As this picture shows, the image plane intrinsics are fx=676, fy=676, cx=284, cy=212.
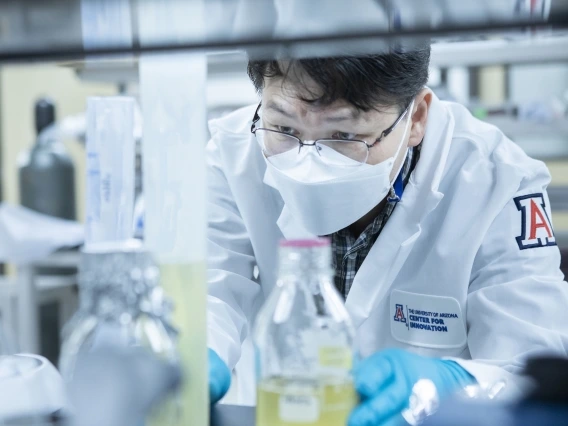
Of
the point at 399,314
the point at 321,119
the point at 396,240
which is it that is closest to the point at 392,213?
the point at 396,240

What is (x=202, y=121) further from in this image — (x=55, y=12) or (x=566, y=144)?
(x=566, y=144)

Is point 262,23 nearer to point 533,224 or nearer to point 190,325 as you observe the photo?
point 190,325

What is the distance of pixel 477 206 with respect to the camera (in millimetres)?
1322

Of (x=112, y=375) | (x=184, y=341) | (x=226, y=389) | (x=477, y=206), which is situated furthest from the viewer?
(x=477, y=206)

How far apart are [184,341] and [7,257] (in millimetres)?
2635

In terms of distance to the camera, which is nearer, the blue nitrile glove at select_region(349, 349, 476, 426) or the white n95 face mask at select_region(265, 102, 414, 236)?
the blue nitrile glove at select_region(349, 349, 476, 426)

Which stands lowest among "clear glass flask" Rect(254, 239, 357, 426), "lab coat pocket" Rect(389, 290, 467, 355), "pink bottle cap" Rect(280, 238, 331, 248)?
"lab coat pocket" Rect(389, 290, 467, 355)

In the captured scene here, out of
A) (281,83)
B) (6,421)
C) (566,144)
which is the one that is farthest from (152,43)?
(566,144)

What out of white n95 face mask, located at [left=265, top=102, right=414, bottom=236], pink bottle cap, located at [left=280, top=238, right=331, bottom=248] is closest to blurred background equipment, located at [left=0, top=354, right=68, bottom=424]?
pink bottle cap, located at [left=280, top=238, right=331, bottom=248]

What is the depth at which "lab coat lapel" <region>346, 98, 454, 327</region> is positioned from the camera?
4.35 feet

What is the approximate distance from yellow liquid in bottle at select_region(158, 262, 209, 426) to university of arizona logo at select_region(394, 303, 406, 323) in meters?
0.78

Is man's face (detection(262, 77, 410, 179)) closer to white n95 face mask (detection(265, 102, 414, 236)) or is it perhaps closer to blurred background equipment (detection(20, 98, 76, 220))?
white n95 face mask (detection(265, 102, 414, 236))

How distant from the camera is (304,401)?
0.61m

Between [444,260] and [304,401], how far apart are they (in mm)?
775
